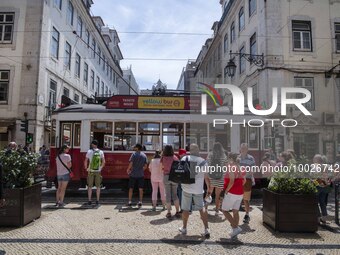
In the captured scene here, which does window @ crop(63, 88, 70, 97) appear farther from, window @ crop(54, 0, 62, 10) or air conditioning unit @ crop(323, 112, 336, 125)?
air conditioning unit @ crop(323, 112, 336, 125)

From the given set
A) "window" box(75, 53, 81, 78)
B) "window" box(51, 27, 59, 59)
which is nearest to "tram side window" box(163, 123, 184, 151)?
"window" box(51, 27, 59, 59)

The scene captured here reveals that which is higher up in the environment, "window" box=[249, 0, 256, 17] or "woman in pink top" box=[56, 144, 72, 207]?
"window" box=[249, 0, 256, 17]

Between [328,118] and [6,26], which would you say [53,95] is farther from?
[328,118]

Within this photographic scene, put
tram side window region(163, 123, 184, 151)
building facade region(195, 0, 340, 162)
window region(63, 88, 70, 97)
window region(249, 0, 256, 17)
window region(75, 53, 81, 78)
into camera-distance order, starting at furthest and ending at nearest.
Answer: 1. window region(75, 53, 81, 78)
2. window region(63, 88, 70, 97)
3. window region(249, 0, 256, 17)
4. building facade region(195, 0, 340, 162)
5. tram side window region(163, 123, 184, 151)

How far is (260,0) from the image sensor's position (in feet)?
57.7

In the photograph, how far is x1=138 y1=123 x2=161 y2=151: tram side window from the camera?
10422 millimetres

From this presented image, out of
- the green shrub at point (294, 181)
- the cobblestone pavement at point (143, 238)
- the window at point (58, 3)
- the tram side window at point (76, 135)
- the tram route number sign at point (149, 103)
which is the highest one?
the window at point (58, 3)

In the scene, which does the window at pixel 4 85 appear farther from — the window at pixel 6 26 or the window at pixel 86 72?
the window at pixel 86 72

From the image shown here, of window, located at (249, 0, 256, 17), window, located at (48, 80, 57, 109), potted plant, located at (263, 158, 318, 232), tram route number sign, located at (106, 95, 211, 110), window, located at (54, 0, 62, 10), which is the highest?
window, located at (54, 0, 62, 10)

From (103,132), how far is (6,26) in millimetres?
12745

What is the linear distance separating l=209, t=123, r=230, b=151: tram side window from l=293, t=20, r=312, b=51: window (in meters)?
9.04

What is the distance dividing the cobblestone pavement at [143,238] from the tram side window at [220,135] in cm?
341

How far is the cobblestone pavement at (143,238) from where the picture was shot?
5.01m

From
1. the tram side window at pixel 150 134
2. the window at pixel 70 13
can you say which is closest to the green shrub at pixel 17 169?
the tram side window at pixel 150 134
